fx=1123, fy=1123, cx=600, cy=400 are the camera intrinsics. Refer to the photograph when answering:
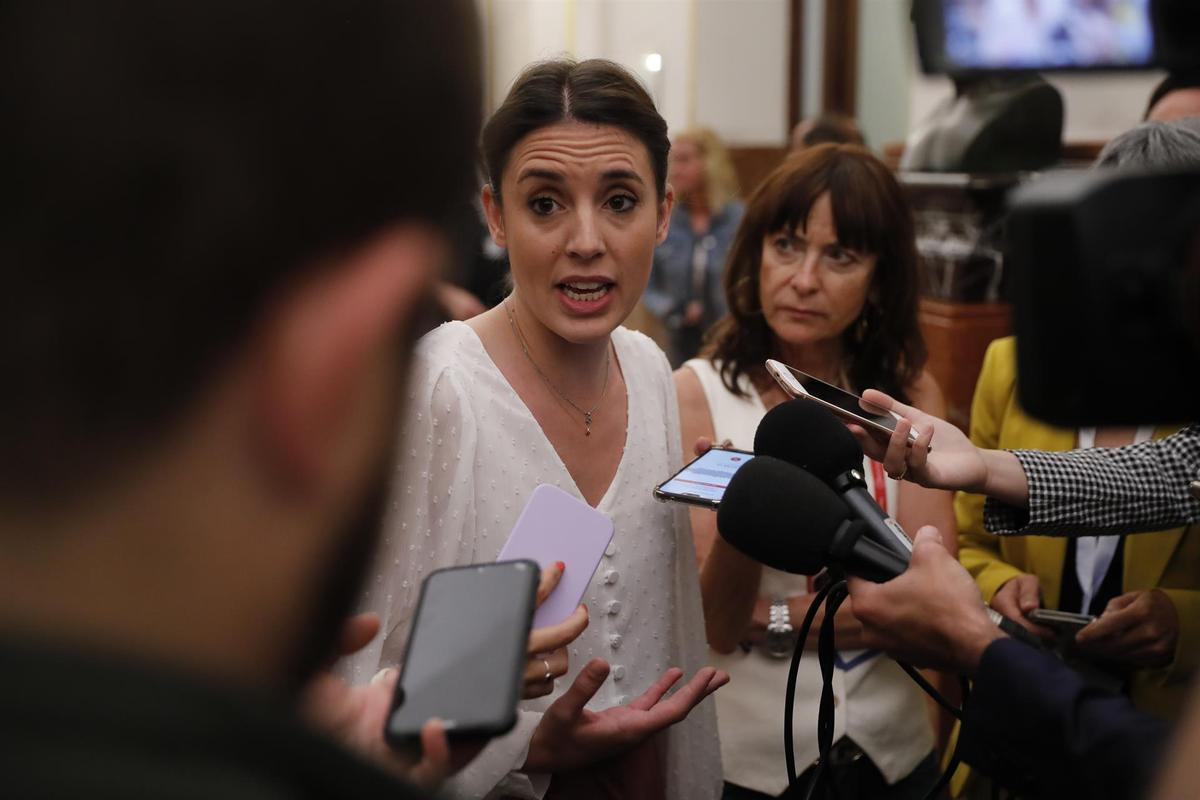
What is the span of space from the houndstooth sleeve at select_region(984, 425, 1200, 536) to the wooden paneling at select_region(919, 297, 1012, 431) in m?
1.55

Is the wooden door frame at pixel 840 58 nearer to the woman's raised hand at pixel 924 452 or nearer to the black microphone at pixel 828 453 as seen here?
the woman's raised hand at pixel 924 452

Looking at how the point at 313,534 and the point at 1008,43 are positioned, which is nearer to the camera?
the point at 313,534

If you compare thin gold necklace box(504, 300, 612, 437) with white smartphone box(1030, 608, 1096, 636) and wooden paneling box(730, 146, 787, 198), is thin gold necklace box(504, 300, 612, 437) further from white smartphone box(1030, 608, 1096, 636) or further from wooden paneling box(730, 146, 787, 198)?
wooden paneling box(730, 146, 787, 198)

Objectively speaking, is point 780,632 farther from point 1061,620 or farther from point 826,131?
point 826,131

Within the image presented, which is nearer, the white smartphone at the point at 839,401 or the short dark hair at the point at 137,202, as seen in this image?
the short dark hair at the point at 137,202

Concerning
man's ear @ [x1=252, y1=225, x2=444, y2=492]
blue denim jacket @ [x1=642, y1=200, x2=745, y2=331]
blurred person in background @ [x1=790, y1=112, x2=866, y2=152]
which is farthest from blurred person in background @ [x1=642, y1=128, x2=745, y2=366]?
man's ear @ [x1=252, y1=225, x2=444, y2=492]

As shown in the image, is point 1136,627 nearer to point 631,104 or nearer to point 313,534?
point 631,104

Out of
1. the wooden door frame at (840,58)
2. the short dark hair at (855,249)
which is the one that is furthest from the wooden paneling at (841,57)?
the short dark hair at (855,249)

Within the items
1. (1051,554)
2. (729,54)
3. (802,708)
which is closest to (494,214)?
(802,708)

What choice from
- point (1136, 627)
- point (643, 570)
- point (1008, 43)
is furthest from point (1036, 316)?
point (1008, 43)

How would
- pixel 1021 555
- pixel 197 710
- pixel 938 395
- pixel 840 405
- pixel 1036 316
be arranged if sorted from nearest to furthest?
pixel 197 710, pixel 1036 316, pixel 840 405, pixel 1021 555, pixel 938 395

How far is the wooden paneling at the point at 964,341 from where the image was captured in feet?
10.1

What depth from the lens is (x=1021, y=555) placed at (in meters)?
1.81

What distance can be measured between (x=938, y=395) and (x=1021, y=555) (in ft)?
1.02
